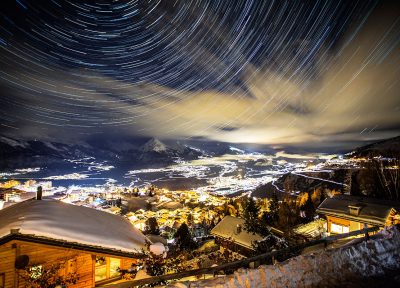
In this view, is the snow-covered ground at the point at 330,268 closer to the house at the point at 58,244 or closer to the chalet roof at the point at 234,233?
the house at the point at 58,244

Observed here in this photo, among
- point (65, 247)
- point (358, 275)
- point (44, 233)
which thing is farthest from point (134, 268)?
point (358, 275)

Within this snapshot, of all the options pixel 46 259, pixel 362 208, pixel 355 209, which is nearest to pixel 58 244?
pixel 46 259

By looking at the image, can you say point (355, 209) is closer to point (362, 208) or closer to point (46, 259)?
point (362, 208)

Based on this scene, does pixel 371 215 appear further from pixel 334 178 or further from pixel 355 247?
pixel 334 178

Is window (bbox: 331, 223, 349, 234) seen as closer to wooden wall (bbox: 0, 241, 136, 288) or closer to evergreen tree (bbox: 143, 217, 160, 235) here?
wooden wall (bbox: 0, 241, 136, 288)

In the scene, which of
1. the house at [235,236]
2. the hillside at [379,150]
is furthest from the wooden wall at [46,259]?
the hillside at [379,150]

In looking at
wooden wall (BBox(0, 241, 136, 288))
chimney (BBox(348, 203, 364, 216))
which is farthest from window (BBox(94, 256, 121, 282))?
chimney (BBox(348, 203, 364, 216))
